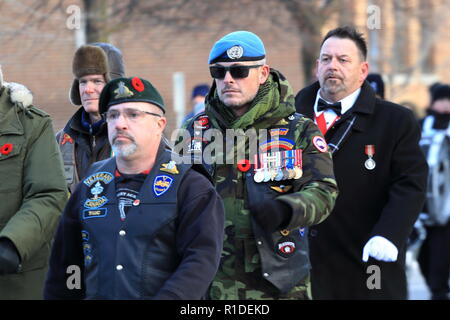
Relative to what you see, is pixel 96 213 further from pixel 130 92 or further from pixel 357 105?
pixel 357 105

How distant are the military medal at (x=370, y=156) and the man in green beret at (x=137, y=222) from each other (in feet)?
7.15

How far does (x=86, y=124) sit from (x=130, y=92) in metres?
2.28

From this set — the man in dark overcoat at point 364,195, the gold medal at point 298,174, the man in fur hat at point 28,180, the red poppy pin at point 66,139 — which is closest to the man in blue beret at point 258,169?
the gold medal at point 298,174

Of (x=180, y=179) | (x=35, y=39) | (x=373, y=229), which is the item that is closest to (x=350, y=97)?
(x=373, y=229)

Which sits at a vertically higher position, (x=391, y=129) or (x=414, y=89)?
(x=414, y=89)

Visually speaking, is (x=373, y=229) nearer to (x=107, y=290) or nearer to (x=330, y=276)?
(x=330, y=276)

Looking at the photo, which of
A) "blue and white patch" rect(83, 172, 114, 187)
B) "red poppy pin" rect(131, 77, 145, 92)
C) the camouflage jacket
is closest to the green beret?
"red poppy pin" rect(131, 77, 145, 92)

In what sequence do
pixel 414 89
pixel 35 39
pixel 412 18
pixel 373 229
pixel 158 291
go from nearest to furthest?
pixel 158 291 < pixel 373 229 < pixel 35 39 < pixel 412 18 < pixel 414 89

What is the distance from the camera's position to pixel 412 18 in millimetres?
17375

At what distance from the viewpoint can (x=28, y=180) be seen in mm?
5410

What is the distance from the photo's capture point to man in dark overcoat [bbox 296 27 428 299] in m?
6.57

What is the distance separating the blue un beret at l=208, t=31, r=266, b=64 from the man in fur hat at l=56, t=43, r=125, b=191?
1.29 meters

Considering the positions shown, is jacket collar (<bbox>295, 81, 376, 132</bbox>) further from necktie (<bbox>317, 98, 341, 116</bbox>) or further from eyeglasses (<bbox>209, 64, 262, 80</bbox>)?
eyeglasses (<bbox>209, 64, 262, 80</bbox>)

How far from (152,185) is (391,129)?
8.75 feet
